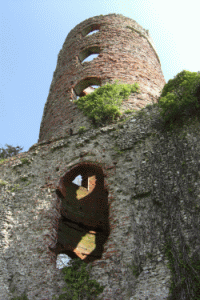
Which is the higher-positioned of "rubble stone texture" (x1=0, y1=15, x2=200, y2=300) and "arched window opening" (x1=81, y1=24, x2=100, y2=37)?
"arched window opening" (x1=81, y1=24, x2=100, y2=37)

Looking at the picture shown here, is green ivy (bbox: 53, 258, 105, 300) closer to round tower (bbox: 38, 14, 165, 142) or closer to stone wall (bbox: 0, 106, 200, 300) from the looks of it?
stone wall (bbox: 0, 106, 200, 300)

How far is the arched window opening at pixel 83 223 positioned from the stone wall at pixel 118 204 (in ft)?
5.11

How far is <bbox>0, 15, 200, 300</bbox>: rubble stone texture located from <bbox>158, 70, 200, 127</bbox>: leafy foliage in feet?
1.30

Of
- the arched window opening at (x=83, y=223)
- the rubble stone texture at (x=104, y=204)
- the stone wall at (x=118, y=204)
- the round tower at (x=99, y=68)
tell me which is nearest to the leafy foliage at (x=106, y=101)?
the round tower at (x=99, y=68)

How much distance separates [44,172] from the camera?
7906 mm

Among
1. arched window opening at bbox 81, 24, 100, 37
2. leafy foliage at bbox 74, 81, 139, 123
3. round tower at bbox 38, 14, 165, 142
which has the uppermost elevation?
arched window opening at bbox 81, 24, 100, 37

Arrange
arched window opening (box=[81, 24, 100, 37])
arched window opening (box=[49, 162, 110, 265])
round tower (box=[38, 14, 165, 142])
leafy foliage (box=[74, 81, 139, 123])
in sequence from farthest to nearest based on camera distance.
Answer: arched window opening (box=[81, 24, 100, 37]) → round tower (box=[38, 14, 165, 142]) → arched window opening (box=[49, 162, 110, 265]) → leafy foliage (box=[74, 81, 139, 123])

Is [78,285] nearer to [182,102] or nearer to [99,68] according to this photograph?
[182,102]

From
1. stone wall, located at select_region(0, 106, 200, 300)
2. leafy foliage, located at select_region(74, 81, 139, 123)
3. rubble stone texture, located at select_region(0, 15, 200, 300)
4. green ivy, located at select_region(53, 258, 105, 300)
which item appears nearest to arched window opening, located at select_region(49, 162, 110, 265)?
rubble stone texture, located at select_region(0, 15, 200, 300)

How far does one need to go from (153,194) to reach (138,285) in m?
1.68

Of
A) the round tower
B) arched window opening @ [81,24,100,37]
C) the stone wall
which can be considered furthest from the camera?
arched window opening @ [81,24,100,37]

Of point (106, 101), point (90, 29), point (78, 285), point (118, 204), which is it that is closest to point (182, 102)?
point (118, 204)

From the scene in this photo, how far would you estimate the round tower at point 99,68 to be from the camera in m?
10.3

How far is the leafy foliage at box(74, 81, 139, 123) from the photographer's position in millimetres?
9111
